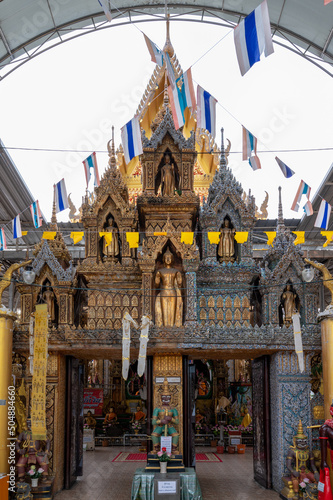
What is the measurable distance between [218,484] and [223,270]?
19.5 feet

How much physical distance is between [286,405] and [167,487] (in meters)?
3.88

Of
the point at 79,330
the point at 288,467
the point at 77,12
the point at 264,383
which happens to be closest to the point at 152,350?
the point at 79,330

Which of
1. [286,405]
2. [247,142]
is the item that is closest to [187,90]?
[247,142]

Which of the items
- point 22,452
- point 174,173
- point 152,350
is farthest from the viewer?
point 174,173

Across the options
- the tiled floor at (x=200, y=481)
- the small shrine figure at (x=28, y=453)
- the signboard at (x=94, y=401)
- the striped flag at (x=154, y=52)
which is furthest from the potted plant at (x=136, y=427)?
the striped flag at (x=154, y=52)

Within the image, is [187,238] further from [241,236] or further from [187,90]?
[187,90]

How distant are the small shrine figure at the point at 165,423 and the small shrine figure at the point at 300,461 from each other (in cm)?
281

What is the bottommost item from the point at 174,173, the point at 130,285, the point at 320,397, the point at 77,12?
the point at 320,397

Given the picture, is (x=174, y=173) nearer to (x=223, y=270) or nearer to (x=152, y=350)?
(x=223, y=270)

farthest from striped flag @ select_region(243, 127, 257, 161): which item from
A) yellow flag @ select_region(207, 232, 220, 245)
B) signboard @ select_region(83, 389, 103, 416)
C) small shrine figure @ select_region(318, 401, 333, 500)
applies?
signboard @ select_region(83, 389, 103, 416)

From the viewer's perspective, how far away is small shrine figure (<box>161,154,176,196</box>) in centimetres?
1742

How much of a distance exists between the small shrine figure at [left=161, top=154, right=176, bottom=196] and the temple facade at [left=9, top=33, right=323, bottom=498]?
36mm

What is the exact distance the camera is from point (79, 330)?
47.0 ft

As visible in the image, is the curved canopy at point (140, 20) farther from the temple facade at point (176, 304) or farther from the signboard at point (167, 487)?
the signboard at point (167, 487)
